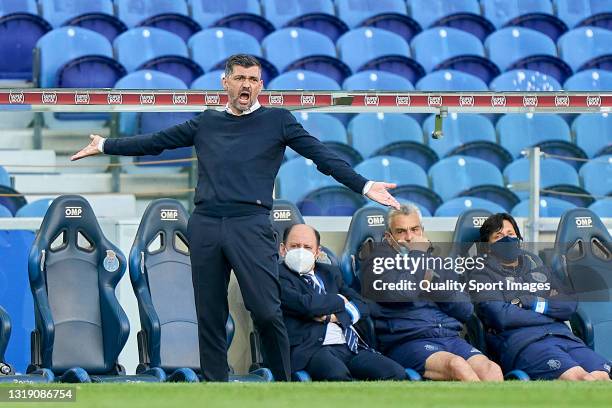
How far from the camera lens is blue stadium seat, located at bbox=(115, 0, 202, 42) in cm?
1297

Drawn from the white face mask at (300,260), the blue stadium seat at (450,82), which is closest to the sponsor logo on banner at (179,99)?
the white face mask at (300,260)

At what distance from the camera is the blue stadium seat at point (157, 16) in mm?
12969

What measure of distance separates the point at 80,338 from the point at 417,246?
209 cm

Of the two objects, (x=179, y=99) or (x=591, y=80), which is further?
(x=591, y=80)

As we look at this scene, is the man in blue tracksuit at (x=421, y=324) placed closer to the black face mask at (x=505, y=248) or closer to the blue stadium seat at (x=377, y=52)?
the black face mask at (x=505, y=248)

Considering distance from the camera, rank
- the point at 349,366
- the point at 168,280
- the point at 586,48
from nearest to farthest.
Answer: the point at 349,366
the point at 168,280
the point at 586,48

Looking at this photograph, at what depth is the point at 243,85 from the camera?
6.56m

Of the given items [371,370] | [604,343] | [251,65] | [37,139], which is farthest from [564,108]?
[37,139]

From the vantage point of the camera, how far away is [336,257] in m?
8.26

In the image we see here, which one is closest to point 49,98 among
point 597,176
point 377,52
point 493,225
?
point 493,225

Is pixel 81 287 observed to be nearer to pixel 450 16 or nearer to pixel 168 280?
pixel 168 280

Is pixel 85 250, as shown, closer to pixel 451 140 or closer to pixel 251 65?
pixel 251 65

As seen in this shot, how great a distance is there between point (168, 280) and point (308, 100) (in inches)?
57.6

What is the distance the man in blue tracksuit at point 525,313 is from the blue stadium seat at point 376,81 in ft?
13.8
